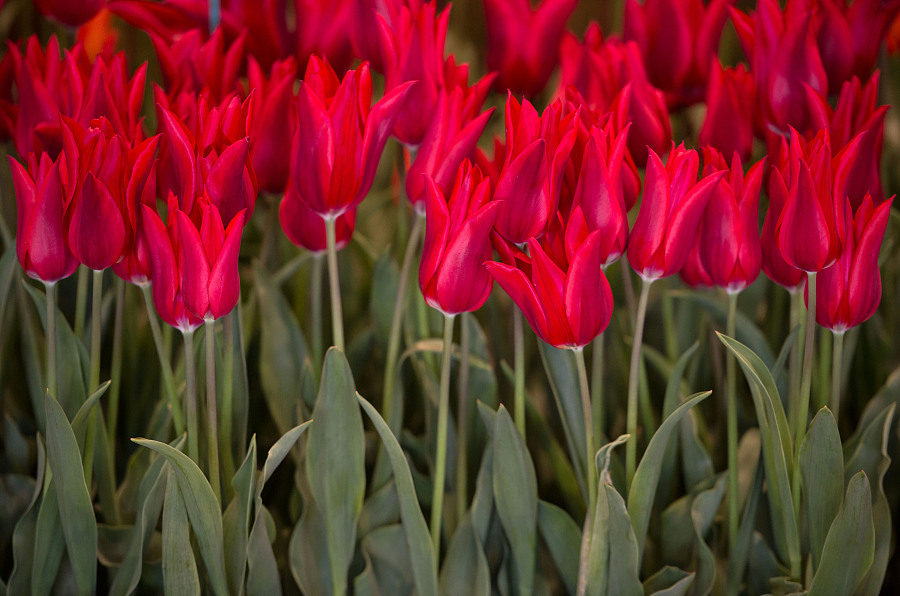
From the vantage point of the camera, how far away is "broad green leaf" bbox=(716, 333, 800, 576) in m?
0.43

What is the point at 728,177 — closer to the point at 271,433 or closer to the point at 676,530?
the point at 676,530

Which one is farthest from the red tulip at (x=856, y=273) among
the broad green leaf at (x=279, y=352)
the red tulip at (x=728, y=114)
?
the broad green leaf at (x=279, y=352)

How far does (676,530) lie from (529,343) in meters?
0.18

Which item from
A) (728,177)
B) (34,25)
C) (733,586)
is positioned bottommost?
(733,586)

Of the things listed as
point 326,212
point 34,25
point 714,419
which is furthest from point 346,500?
point 34,25

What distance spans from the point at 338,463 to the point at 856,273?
33cm

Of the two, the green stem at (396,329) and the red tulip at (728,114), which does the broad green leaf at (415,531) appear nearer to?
the green stem at (396,329)

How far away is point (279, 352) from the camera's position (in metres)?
0.54

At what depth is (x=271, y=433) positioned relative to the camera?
58cm

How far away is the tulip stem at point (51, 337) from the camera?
439 millimetres

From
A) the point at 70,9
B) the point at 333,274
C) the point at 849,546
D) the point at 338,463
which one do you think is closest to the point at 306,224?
the point at 333,274

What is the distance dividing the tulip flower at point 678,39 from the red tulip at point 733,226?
0.14 meters

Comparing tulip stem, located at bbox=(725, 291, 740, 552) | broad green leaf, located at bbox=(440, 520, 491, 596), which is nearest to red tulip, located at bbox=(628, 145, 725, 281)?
tulip stem, located at bbox=(725, 291, 740, 552)

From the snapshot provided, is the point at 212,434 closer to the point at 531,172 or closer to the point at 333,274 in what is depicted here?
the point at 333,274
